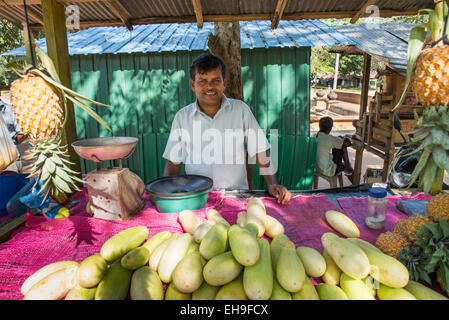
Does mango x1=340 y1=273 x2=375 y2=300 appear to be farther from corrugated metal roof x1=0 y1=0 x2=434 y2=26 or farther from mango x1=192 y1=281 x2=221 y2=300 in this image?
corrugated metal roof x1=0 y1=0 x2=434 y2=26

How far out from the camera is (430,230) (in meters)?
1.40

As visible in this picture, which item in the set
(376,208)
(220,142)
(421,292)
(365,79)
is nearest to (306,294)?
(421,292)

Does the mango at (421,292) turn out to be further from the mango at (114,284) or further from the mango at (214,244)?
the mango at (114,284)

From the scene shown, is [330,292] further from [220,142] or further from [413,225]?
[220,142]

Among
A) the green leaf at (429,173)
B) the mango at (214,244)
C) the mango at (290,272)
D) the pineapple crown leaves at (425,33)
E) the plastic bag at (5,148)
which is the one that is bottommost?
the mango at (290,272)

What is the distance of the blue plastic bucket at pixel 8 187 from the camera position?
2340mm

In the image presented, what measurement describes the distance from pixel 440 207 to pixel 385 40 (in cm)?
656

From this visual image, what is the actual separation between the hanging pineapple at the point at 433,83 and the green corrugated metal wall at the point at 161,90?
466 cm

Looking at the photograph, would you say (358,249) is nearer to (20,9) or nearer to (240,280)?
(240,280)

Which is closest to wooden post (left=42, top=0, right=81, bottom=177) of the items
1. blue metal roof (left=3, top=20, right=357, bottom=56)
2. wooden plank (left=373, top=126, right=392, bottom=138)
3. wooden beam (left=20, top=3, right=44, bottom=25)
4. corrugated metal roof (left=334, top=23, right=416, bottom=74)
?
wooden beam (left=20, top=3, right=44, bottom=25)

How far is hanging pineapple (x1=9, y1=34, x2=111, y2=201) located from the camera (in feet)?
4.35

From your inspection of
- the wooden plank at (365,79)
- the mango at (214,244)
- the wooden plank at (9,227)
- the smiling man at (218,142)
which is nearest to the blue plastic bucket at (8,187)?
→ the wooden plank at (9,227)

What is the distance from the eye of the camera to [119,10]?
9.52 ft
